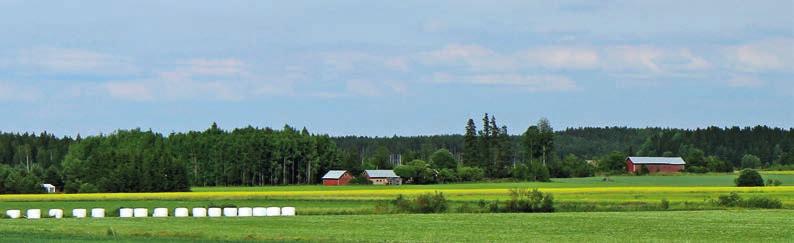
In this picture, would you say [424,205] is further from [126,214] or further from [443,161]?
[443,161]

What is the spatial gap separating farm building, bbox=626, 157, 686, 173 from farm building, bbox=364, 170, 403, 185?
3922cm

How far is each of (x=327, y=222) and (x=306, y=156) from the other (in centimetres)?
12086

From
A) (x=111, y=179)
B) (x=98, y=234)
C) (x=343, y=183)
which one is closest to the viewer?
(x=98, y=234)

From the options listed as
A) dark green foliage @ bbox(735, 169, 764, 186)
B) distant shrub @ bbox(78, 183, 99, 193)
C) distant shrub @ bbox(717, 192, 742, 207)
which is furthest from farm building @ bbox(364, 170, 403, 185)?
distant shrub @ bbox(717, 192, 742, 207)

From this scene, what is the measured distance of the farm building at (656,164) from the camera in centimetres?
17600

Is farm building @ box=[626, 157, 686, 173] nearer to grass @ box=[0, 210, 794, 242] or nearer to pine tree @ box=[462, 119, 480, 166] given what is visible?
pine tree @ box=[462, 119, 480, 166]

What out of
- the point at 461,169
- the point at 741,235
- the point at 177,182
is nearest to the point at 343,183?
the point at 461,169

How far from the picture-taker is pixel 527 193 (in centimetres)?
6475

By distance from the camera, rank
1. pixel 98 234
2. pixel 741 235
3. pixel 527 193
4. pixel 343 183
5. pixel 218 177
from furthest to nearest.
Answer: pixel 218 177 → pixel 343 183 → pixel 527 193 → pixel 98 234 → pixel 741 235

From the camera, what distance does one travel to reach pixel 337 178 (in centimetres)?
15338

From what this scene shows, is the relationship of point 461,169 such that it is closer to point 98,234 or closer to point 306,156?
point 306,156

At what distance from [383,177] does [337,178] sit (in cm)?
596

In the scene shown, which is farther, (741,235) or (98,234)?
(98,234)

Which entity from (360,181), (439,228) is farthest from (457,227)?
(360,181)
